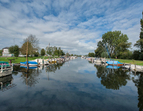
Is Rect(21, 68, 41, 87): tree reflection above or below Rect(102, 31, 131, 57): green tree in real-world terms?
below

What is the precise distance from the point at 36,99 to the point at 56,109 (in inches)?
Result: 98.3

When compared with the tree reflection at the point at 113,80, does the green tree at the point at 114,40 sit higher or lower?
higher

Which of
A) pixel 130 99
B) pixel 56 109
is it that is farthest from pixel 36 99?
pixel 130 99

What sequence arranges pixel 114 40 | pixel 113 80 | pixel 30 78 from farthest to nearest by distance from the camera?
pixel 114 40
pixel 30 78
pixel 113 80

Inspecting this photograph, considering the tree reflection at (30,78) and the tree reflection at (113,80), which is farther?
the tree reflection at (30,78)

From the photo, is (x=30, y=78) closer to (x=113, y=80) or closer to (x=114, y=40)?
(x=113, y=80)

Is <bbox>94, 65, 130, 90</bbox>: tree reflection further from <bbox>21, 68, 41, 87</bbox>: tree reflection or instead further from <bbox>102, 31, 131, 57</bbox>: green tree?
<bbox>102, 31, 131, 57</bbox>: green tree

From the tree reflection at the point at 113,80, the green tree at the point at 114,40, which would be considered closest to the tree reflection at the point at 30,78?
the tree reflection at the point at 113,80

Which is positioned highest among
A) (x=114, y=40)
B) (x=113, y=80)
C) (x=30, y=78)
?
(x=114, y=40)

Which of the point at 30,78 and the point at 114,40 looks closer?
the point at 30,78

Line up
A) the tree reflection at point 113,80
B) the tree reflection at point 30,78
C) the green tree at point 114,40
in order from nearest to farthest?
the tree reflection at point 113,80 < the tree reflection at point 30,78 < the green tree at point 114,40

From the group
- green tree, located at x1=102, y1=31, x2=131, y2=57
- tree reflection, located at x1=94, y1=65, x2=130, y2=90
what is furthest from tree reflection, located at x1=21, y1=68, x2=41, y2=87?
green tree, located at x1=102, y1=31, x2=131, y2=57

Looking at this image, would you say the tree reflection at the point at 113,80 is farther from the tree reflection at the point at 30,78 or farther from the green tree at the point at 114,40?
the green tree at the point at 114,40

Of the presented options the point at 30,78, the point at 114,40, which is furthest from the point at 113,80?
the point at 114,40
